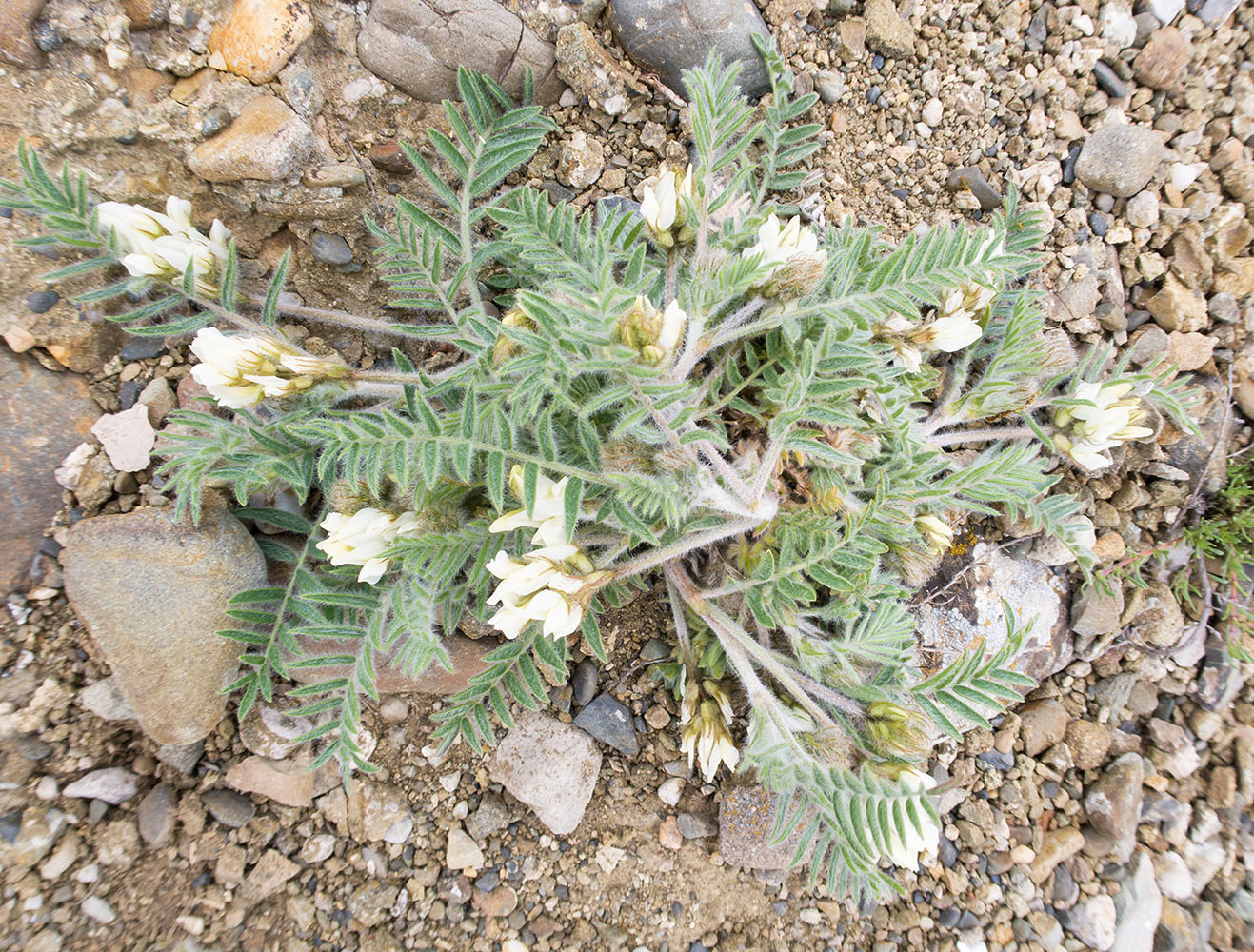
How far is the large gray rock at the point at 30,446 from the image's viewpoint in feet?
9.16

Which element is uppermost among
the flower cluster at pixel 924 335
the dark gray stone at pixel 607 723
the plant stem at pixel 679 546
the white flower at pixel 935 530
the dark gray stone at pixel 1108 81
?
the dark gray stone at pixel 1108 81

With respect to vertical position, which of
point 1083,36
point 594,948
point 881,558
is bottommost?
point 594,948

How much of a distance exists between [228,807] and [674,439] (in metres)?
2.34

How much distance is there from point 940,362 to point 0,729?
379 centimetres

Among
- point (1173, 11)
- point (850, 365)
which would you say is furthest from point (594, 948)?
point (1173, 11)

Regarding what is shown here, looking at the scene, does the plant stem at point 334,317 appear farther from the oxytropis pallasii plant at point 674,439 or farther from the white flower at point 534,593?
the white flower at point 534,593

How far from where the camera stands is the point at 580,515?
7.75ft

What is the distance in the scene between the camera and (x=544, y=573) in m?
2.23

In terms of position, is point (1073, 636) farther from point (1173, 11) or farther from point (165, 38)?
point (165, 38)

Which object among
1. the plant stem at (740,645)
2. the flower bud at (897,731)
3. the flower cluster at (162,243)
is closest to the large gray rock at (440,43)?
the flower cluster at (162,243)

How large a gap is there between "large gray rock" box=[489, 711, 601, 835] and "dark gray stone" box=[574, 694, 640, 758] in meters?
0.05

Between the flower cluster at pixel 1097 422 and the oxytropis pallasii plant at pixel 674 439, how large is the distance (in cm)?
1

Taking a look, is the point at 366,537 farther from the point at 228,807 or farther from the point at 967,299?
the point at 967,299

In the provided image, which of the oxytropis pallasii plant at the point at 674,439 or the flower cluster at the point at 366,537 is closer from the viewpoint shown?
the oxytropis pallasii plant at the point at 674,439
